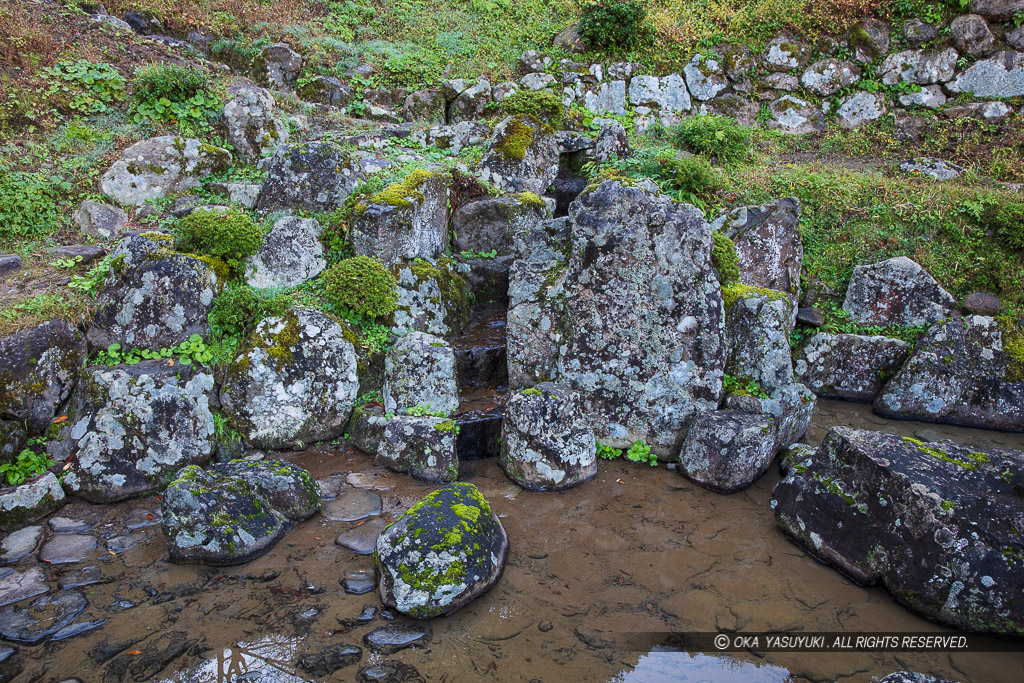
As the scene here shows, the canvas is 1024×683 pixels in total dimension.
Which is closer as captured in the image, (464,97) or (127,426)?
(127,426)

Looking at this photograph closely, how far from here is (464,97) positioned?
42.3 feet

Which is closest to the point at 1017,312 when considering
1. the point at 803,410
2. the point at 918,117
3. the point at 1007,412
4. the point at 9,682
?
the point at 1007,412

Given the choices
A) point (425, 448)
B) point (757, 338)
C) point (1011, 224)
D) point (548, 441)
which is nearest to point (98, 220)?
point (425, 448)

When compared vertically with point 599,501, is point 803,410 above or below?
above

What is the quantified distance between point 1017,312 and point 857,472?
17.6 feet

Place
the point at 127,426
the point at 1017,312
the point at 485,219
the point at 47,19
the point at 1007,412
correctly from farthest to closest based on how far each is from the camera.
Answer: the point at 47,19 → the point at 485,219 → the point at 1017,312 → the point at 1007,412 → the point at 127,426

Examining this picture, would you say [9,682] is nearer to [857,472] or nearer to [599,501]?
[599,501]

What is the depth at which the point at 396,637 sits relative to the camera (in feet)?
13.7

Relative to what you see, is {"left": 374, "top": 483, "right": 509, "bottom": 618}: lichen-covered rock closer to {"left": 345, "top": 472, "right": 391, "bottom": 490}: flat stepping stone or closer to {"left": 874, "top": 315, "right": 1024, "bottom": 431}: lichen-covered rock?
{"left": 345, "top": 472, "right": 391, "bottom": 490}: flat stepping stone

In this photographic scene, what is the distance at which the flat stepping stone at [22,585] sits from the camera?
4551mm

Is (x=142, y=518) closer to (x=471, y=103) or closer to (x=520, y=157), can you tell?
(x=520, y=157)

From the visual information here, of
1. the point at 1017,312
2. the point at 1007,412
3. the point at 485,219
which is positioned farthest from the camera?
the point at 485,219

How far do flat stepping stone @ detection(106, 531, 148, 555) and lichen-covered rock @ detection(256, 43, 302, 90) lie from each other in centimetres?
1102

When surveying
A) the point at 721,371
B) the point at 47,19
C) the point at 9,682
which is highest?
the point at 47,19
